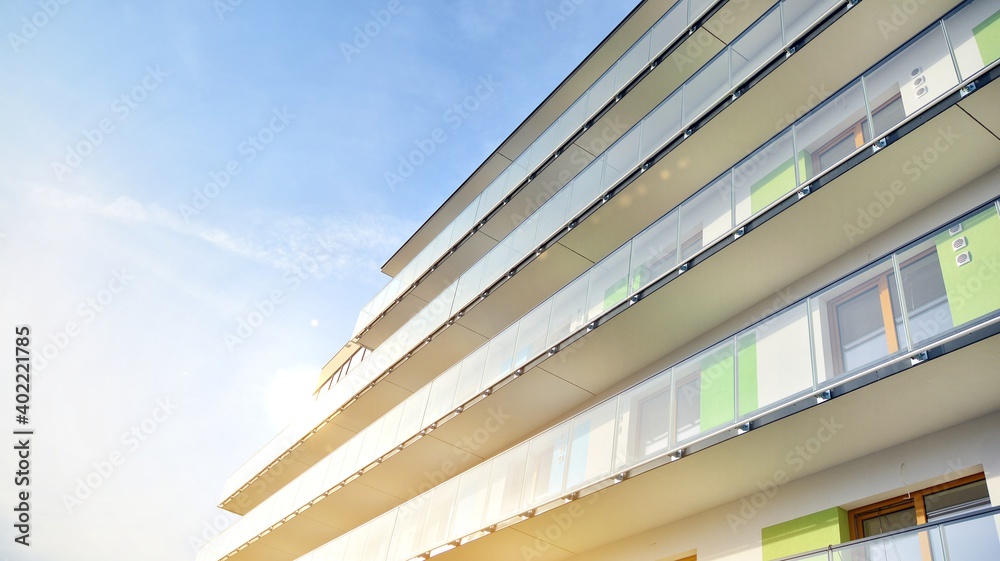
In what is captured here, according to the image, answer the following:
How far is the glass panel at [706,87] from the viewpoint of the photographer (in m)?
12.0

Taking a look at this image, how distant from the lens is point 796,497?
839 centimetres

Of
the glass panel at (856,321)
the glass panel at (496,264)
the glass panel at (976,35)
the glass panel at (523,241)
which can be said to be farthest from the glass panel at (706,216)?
the glass panel at (496,264)

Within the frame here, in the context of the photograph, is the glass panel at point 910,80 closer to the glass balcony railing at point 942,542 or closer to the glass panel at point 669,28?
the glass balcony railing at point 942,542

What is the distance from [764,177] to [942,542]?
535 centimetres

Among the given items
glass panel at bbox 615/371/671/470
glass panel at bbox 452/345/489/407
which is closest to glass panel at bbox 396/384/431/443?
glass panel at bbox 452/345/489/407

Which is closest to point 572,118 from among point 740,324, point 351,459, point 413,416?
point 413,416

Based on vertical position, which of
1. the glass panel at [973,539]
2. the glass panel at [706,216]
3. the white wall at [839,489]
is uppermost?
the glass panel at [706,216]

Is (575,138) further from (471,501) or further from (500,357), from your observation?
(471,501)

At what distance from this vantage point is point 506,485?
11.1 m

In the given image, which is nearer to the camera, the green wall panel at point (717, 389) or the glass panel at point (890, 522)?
the glass panel at point (890, 522)

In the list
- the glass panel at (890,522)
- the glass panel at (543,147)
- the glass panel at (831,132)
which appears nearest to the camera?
the glass panel at (890,522)

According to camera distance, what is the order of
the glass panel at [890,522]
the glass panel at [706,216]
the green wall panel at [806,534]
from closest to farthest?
the glass panel at [890,522], the green wall panel at [806,534], the glass panel at [706,216]

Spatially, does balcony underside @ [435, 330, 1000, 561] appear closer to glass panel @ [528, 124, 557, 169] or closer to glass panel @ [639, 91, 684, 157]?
glass panel @ [639, 91, 684, 157]

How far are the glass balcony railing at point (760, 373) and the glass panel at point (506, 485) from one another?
2cm
